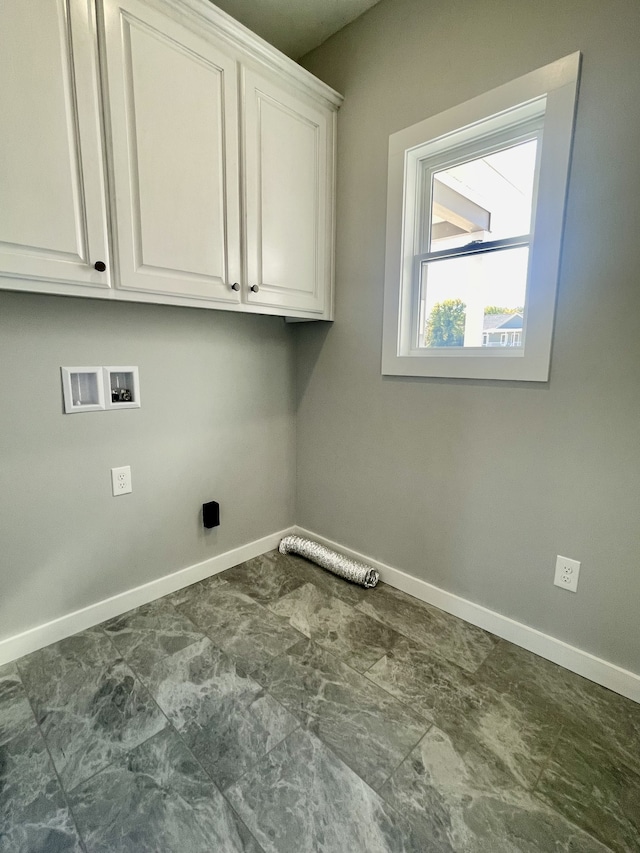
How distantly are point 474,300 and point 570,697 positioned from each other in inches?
62.2

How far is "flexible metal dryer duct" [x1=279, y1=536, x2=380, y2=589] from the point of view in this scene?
2.09m

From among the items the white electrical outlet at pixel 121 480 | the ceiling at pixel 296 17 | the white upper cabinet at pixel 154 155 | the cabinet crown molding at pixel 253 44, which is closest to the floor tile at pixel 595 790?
the white electrical outlet at pixel 121 480

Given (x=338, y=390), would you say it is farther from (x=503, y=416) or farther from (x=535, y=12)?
(x=535, y=12)

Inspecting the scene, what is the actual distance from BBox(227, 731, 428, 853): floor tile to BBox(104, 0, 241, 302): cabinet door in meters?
1.63

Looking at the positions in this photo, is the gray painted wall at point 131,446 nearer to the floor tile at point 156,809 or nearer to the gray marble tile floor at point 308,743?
the gray marble tile floor at point 308,743

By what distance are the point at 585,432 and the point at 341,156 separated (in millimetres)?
1760

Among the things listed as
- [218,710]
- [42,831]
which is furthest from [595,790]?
[42,831]

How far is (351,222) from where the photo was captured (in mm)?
2062

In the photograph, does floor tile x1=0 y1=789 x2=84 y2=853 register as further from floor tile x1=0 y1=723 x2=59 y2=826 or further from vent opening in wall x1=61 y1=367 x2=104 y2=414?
vent opening in wall x1=61 y1=367 x2=104 y2=414

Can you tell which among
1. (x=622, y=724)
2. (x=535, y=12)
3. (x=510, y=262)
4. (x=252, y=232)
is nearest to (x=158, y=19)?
Answer: (x=252, y=232)

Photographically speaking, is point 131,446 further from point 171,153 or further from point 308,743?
point 308,743

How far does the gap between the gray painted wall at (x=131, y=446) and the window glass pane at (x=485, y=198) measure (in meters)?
1.02

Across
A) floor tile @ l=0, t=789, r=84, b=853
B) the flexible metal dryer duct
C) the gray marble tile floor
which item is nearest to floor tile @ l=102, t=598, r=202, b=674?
the gray marble tile floor

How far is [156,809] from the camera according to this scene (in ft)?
3.45
